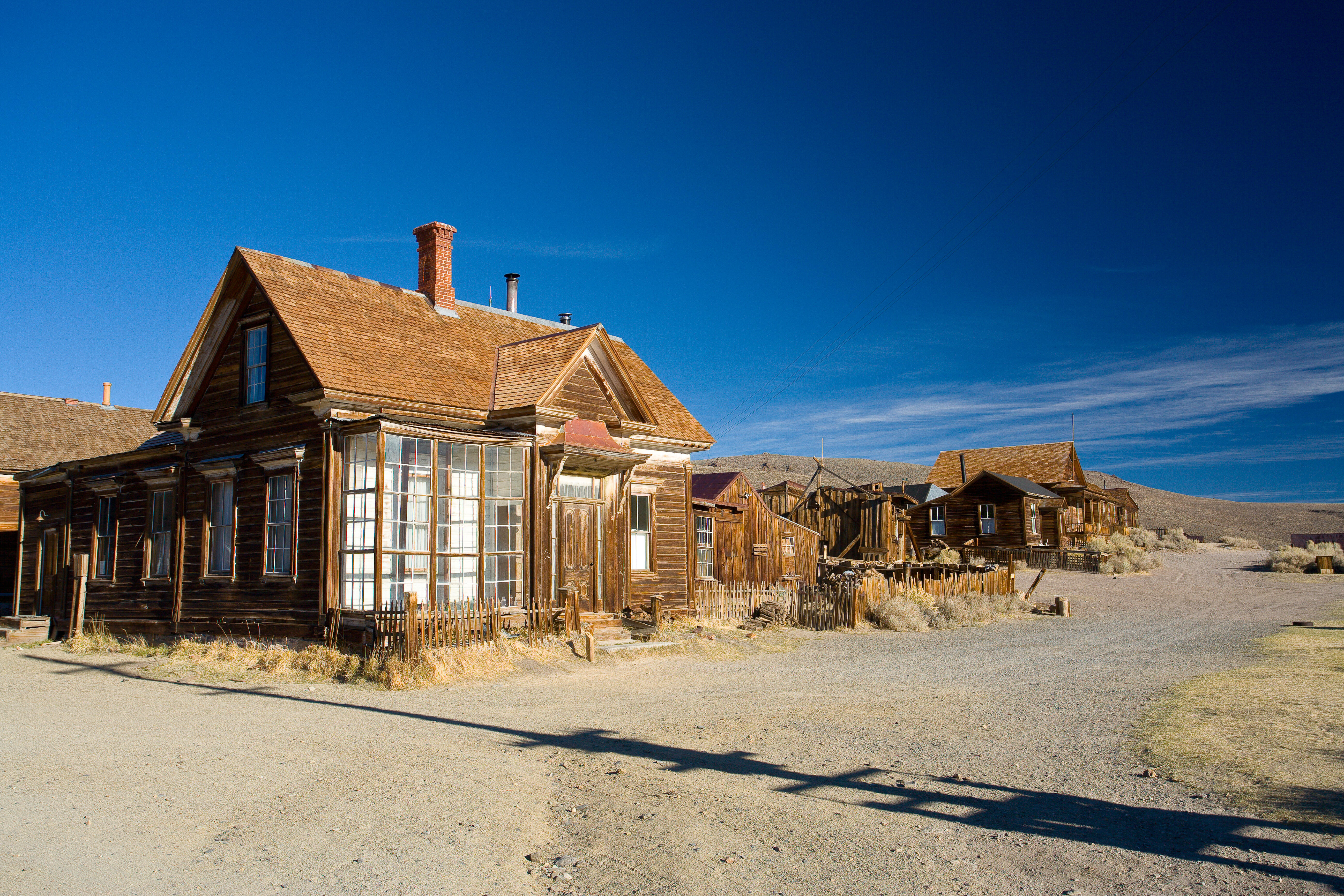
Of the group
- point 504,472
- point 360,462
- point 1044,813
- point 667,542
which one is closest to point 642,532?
point 667,542

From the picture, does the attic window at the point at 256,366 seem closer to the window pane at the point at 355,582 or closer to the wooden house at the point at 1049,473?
the window pane at the point at 355,582

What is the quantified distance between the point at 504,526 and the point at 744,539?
38.6 ft

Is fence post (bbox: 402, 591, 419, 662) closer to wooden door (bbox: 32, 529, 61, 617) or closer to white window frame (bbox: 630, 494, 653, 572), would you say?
white window frame (bbox: 630, 494, 653, 572)

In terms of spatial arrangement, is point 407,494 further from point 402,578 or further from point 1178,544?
point 1178,544

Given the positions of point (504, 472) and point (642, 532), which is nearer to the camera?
point (504, 472)

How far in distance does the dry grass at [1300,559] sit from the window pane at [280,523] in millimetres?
41637

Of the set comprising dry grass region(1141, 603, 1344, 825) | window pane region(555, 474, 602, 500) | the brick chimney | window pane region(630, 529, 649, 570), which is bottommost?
dry grass region(1141, 603, 1344, 825)

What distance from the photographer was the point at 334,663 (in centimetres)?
1285

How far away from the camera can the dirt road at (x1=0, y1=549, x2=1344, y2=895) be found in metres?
4.93

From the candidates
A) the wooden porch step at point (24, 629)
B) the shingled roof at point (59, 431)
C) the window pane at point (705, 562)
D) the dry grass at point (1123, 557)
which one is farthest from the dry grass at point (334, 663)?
the dry grass at point (1123, 557)

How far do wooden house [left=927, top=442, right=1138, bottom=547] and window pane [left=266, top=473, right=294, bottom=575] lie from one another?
41199 millimetres

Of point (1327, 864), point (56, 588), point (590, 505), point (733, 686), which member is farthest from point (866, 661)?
point (56, 588)

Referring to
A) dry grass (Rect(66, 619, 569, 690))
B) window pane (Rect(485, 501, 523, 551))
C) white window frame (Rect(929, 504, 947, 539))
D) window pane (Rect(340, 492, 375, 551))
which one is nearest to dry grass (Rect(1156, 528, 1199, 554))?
white window frame (Rect(929, 504, 947, 539))

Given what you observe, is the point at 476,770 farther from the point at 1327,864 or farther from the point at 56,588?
the point at 56,588
